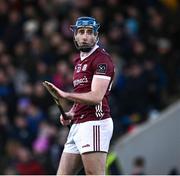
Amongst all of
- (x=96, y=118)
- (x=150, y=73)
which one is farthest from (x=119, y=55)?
(x=96, y=118)

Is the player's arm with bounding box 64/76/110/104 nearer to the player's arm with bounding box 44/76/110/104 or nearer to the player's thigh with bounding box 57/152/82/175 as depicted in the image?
the player's arm with bounding box 44/76/110/104

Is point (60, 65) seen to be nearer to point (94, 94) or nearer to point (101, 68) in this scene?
point (101, 68)

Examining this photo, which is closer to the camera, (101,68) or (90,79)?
(101,68)

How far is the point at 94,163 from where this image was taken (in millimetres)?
8258

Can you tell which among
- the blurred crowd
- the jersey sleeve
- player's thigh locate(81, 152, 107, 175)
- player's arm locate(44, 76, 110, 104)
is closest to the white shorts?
player's thigh locate(81, 152, 107, 175)

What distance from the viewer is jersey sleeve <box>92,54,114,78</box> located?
8.30 metres

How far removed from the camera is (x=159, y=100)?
50.0 ft

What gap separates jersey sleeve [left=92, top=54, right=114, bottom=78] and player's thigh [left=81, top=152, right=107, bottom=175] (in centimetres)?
77

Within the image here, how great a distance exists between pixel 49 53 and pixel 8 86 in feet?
3.55

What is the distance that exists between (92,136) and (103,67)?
0.68 m

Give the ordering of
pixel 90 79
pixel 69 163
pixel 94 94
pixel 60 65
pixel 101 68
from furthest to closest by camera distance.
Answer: pixel 60 65, pixel 69 163, pixel 90 79, pixel 101 68, pixel 94 94

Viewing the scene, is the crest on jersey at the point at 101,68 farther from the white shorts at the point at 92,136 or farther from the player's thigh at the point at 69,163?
the player's thigh at the point at 69,163

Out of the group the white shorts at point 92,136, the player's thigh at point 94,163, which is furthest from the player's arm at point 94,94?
the player's thigh at point 94,163

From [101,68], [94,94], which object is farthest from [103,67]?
[94,94]
